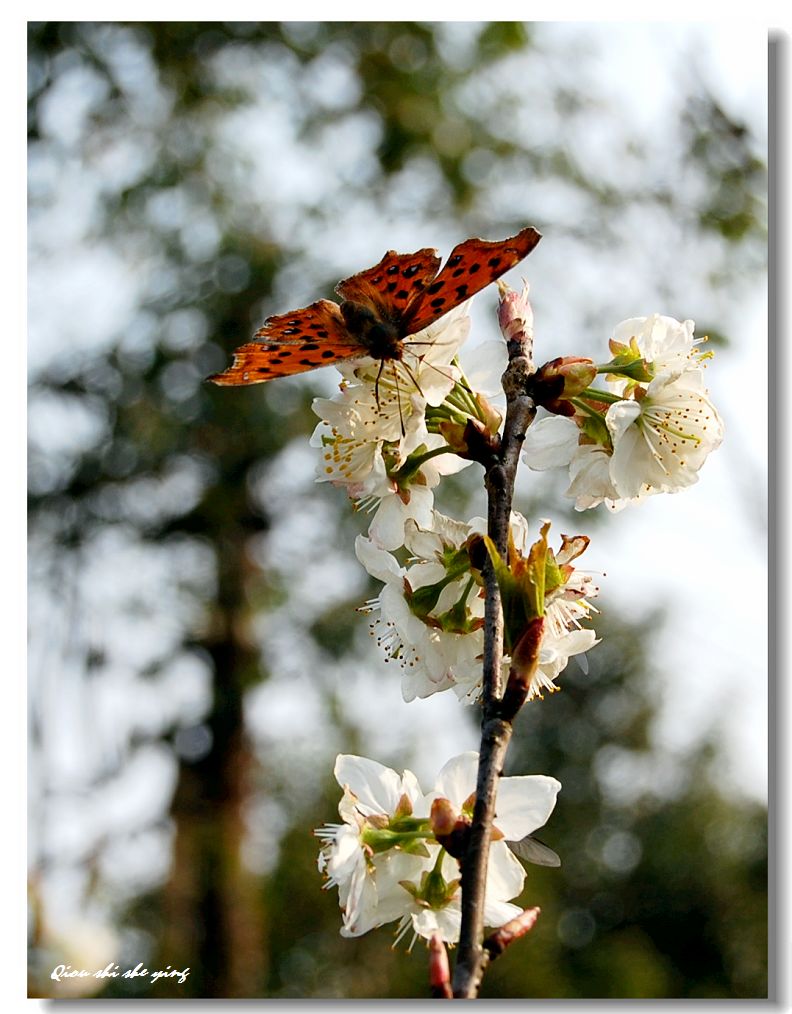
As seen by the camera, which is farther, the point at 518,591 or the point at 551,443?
the point at 551,443

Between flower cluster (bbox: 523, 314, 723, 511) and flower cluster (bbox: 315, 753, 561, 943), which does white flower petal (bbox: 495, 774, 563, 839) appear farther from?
flower cluster (bbox: 523, 314, 723, 511)

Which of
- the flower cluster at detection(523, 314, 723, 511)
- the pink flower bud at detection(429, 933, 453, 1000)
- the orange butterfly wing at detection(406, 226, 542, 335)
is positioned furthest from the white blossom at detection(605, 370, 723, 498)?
the pink flower bud at detection(429, 933, 453, 1000)

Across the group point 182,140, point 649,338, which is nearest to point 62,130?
point 182,140

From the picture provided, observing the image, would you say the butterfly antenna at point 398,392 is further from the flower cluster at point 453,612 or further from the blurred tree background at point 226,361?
the blurred tree background at point 226,361

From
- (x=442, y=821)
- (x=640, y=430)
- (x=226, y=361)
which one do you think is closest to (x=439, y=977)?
(x=442, y=821)

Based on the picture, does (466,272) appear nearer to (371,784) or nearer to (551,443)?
(551,443)
